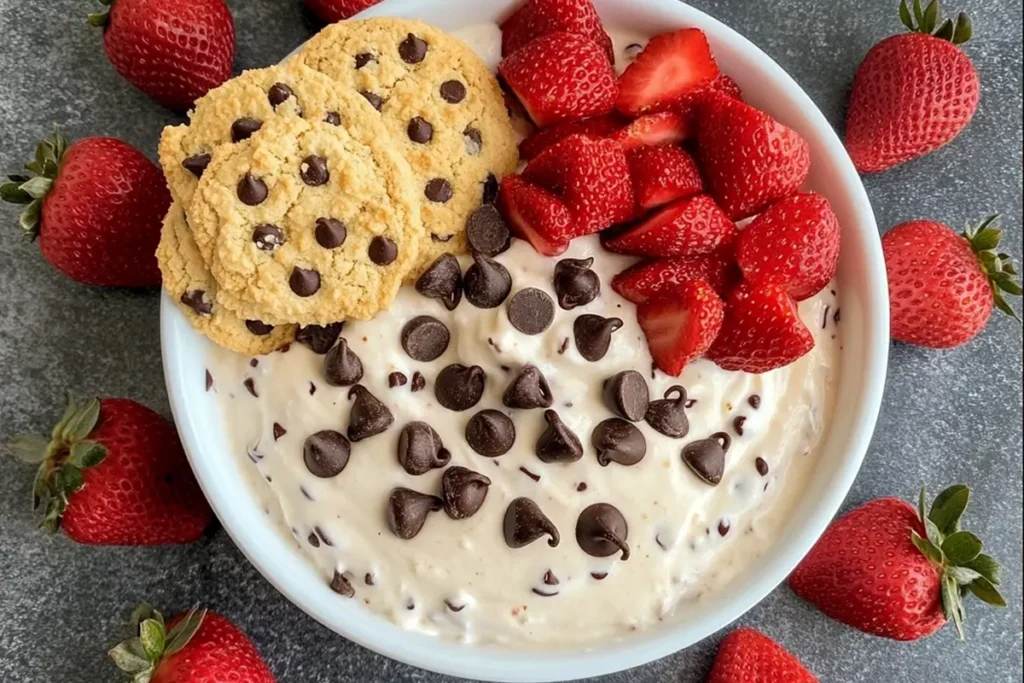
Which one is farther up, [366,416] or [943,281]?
[943,281]

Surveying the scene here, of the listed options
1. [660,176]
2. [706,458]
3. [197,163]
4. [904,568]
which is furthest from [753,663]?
[197,163]

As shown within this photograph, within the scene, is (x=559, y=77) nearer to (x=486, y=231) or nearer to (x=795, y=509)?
(x=486, y=231)

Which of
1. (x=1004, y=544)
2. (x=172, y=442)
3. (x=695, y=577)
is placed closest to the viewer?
(x=695, y=577)

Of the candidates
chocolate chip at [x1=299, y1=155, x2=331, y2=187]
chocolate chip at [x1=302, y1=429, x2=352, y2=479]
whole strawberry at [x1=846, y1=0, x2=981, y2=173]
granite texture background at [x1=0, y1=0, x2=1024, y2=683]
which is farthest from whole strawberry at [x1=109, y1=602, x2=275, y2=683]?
whole strawberry at [x1=846, y1=0, x2=981, y2=173]

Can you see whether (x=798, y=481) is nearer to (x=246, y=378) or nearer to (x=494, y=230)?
(x=494, y=230)

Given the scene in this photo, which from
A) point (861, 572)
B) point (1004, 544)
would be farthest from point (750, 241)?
point (1004, 544)

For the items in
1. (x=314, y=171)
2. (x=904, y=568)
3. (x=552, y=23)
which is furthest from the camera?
(x=904, y=568)

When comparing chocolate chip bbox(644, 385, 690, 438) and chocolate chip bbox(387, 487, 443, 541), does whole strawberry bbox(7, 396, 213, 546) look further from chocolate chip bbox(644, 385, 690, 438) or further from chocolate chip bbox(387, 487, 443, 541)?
chocolate chip bbox(644, 385, 690, 438)
